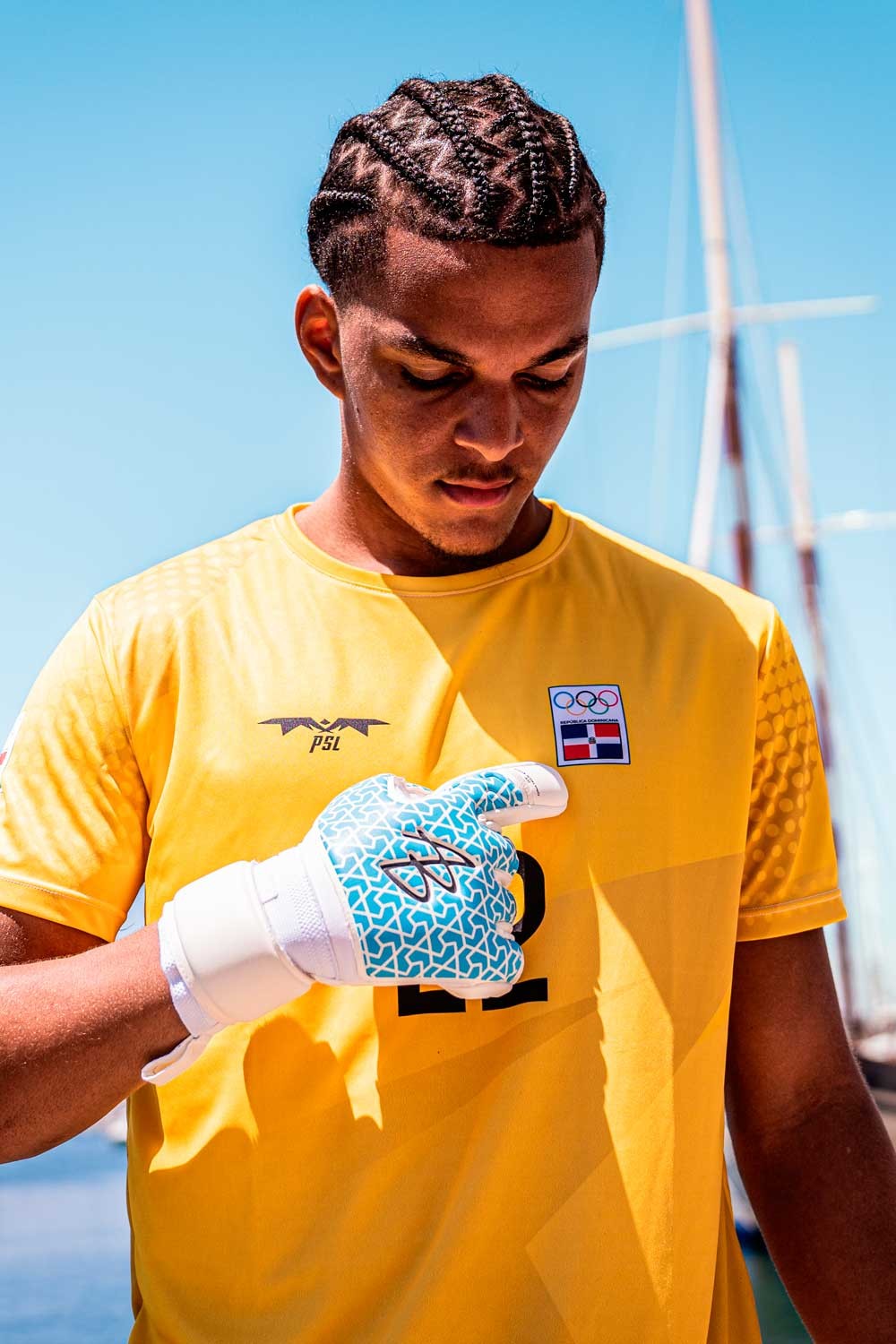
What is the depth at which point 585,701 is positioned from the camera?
201 cm

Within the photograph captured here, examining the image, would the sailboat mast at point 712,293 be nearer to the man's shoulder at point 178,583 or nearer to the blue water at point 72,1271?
the blue water at point 72,1271

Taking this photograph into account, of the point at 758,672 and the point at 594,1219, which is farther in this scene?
the point at 758,672

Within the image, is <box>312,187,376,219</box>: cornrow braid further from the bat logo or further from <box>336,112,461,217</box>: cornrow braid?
the bat logo

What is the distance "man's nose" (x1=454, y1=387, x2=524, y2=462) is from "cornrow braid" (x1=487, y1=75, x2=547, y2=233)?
223 millimetres

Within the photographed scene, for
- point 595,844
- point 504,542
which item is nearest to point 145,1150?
point 595,844

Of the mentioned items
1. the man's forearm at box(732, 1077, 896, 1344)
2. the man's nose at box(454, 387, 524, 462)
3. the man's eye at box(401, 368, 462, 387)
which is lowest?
the man's forearm at box(732, 1077, 896, 1344)

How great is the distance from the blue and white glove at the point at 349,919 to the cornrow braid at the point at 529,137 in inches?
32.2

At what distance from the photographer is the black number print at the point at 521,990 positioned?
187 cm

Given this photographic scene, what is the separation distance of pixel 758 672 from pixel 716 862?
1.00ft

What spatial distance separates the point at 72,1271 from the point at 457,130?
2053 centimetres

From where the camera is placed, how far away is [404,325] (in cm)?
194

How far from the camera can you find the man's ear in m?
2.15

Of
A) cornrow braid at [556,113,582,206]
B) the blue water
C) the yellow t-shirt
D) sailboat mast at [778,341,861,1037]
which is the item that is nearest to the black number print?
the yellow t-shirt

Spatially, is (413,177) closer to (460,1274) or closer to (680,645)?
(680,645)
